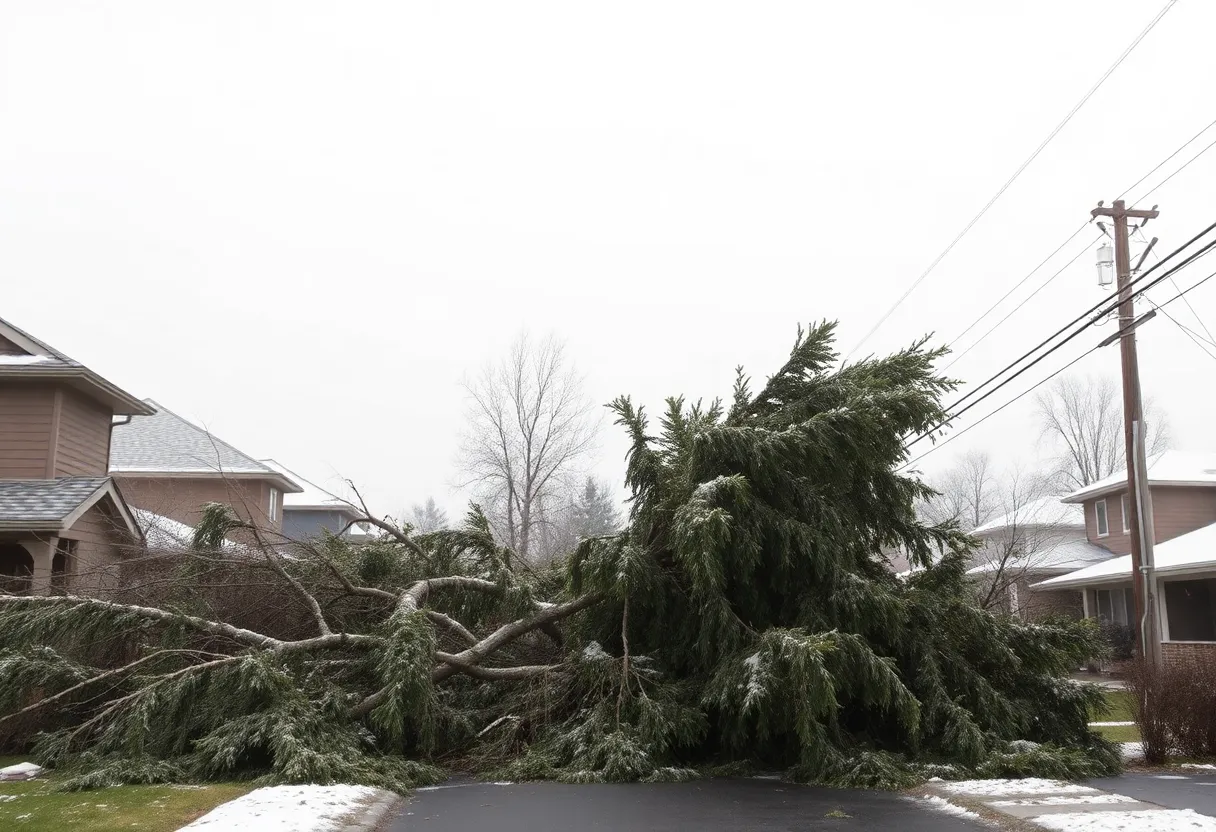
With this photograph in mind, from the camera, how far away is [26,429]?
1569cm

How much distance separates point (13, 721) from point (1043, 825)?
34.7 ft

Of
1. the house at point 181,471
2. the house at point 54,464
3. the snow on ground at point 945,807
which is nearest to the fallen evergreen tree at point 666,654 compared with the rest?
the snow on ground at point 945,807

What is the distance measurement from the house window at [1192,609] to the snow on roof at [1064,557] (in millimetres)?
4744

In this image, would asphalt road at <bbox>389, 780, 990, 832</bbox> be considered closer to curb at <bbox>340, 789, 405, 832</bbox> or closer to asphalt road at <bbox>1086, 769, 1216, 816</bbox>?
curb at <bbox>340, 789, 405, 832</bbox>

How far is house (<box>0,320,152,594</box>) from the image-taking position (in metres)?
14.3

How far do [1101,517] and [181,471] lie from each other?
2849 centimetres

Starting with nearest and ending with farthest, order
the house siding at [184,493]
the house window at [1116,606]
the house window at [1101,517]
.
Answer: the house siding at [184,493] → the house window at [1116,606] → the house window at [1101,517]

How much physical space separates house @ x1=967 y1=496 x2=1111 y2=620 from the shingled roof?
22.5 m

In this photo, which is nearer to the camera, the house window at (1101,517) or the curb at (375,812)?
the curb at (375,812)

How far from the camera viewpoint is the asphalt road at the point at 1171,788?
8.52 meters

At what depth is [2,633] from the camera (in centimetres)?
1045

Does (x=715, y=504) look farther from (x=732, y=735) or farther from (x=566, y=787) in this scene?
(x=566, y=787)

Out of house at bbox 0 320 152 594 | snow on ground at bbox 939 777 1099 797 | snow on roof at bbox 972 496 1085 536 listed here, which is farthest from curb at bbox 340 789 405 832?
snow on roof at bbox 972 496 1085 536

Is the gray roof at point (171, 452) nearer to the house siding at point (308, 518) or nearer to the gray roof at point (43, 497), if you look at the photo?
the house siding at point (308, 518)
